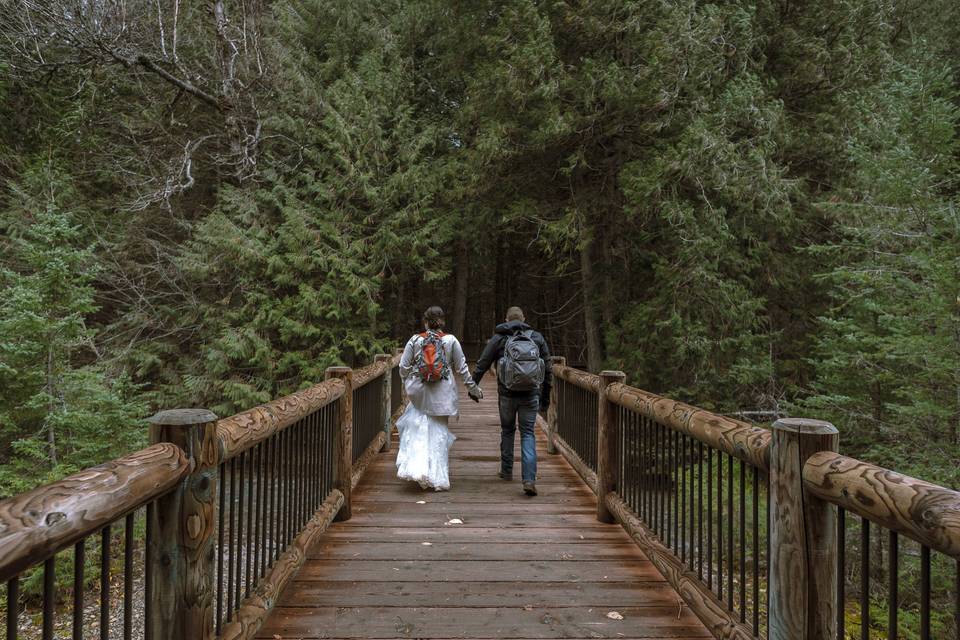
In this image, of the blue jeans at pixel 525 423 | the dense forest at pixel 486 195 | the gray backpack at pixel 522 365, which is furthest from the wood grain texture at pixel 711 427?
the dense forest at pixel 486 195

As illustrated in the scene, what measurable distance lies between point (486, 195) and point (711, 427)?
526 inches

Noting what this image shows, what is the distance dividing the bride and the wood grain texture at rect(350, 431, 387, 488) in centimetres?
41

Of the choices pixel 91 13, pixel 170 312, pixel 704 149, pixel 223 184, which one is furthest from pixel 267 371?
pixel 704 149

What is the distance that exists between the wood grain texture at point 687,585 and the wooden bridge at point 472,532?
0.05ft

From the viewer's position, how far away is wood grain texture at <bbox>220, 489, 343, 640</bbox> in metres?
2.52

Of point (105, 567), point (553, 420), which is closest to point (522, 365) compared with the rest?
point (553, 420)

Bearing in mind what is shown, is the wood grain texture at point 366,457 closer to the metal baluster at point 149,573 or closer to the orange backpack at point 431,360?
the orange backpack at point 431,360

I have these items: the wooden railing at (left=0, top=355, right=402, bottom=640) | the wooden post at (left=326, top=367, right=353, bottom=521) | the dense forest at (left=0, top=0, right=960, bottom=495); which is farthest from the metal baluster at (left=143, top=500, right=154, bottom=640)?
the dense forest at (left=0, top=0, right=960, bottom=495)

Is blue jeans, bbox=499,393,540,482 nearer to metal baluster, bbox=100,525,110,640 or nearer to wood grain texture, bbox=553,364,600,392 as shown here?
wood grain texture, bbox=553,364,600,392

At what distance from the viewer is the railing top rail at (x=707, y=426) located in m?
2.42

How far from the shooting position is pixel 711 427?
2.86 metres

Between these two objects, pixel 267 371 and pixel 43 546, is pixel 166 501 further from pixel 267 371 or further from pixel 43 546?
pixel 267 371

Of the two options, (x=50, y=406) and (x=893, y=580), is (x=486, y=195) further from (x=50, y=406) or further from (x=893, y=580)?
(x=893, y=580)

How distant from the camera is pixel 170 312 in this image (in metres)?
15.6
